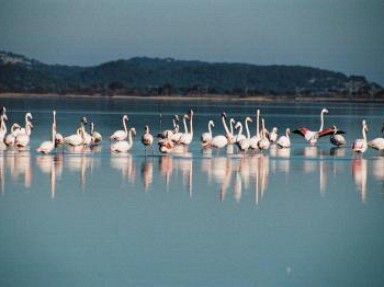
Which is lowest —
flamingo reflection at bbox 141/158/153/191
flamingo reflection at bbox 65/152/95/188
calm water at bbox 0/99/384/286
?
calm water at bbox 0/99/384/286

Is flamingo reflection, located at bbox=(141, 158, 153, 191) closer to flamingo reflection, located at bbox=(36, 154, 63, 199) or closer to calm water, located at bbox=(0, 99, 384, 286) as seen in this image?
calm water, located at bbox=(0, 99, 384, 286)

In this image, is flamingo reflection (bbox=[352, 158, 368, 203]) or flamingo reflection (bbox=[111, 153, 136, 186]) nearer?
flamingo reflection (bbox=[352, 158, 368, 203])

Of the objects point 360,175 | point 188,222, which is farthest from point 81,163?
point 188,222

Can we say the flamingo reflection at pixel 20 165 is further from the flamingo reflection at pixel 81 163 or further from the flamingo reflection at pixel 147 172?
the flamingo reflection at pixel 147 172

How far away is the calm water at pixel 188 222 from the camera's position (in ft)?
34.1

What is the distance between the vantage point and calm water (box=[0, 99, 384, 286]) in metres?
10.4

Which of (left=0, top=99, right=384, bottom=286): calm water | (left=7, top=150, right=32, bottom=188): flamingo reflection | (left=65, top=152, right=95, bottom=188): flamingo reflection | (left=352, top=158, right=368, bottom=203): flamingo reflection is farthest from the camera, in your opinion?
(left=65, top=152, right=95, bottom=188): flamingo reflection

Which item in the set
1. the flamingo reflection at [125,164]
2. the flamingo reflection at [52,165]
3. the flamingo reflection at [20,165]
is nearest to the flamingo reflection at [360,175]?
the flamingo reflection at [125,164]

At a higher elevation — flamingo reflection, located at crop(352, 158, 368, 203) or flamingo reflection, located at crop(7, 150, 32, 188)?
flamingo reflection, located at crop(7, 150, 32, 188)

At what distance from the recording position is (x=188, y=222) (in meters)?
13.2

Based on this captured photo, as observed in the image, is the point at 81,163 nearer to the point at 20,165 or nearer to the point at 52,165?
the point at 52,165

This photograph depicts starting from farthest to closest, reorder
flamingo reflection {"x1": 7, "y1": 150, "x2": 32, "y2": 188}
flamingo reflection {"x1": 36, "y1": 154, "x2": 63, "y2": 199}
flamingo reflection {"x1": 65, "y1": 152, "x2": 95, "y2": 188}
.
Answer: flamingo reflection {"x1": 65, "y1": 152, "x2": 95, "y2": 188} → flamingo reflection {"x1": 7, "y1": 150, "x2": 32, "y2": 188} → flamingo reflection {"x1": 36, "y1": 154, "x2": 63, "y2": 199}

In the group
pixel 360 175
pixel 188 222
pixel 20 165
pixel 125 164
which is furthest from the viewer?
pixel 125 164

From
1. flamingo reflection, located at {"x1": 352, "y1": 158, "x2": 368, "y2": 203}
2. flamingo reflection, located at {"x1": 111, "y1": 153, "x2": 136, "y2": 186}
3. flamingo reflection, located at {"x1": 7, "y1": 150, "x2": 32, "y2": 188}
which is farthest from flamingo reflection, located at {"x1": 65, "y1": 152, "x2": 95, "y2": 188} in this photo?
flamingo reflection, located at {"x1": 352, "y1": 158, "x2": 368, "y2": 203}
